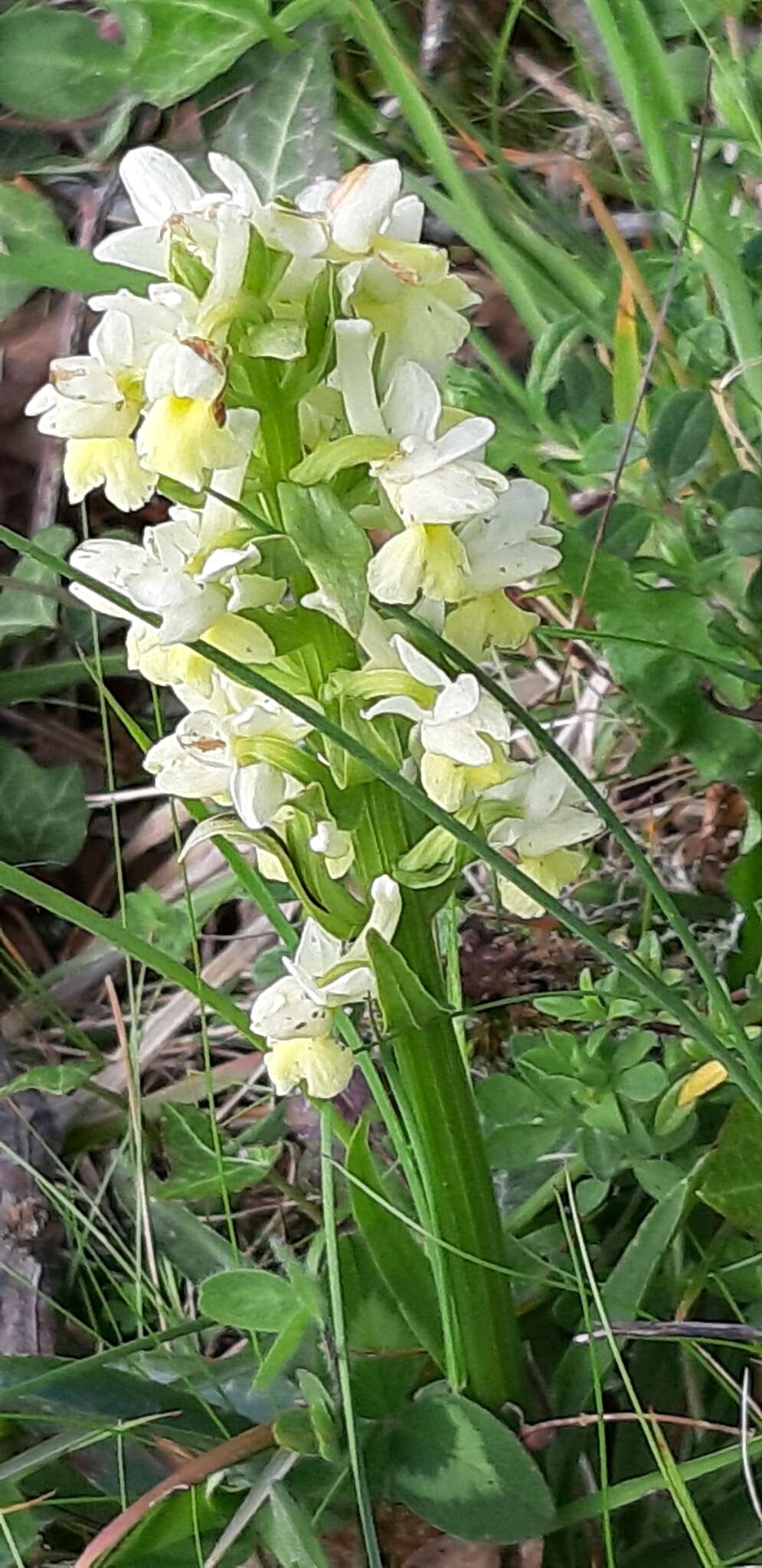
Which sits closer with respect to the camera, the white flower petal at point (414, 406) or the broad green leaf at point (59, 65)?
the white flower petal at point (414, 406)

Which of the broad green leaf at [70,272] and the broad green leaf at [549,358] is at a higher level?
the broad green leaf at [70,272]

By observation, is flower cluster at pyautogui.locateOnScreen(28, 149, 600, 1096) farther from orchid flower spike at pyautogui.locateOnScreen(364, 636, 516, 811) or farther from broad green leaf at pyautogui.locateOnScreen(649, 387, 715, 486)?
broad green leaf at pyautogui.locateOnScreen(649, 387, 715, 486)

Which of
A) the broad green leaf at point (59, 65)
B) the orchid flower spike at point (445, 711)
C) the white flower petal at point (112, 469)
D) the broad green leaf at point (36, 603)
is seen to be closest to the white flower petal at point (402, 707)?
the orchid flower spike at point (445, 711)

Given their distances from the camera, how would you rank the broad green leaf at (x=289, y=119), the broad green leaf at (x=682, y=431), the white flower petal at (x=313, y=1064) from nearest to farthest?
the white flower petal at (x=313, y=1064) < the broad green leaf at (x=682, y=431) < the broad green leaf at (x=289, y=119)

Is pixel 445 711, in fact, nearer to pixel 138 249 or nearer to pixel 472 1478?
pixel 138 249

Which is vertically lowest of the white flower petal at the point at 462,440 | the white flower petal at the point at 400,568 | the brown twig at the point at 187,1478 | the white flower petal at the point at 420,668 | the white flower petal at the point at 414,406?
the brown twig at the point at 187,1478

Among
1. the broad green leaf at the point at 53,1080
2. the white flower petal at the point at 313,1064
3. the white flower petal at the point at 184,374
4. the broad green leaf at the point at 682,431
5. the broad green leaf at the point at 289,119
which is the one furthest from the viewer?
the broad green leaf at the point at 289,119

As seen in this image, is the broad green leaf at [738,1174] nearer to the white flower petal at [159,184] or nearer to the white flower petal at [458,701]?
the white flower petal at [458,701]
